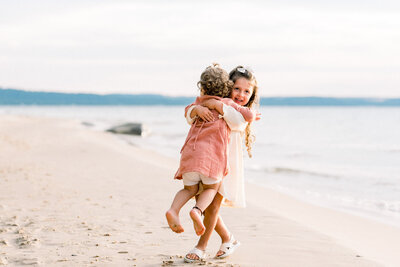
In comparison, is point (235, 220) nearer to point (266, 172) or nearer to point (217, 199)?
point (217, 199)

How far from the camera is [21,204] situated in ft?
22.5

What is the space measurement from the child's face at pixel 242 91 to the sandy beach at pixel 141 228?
1.42 m

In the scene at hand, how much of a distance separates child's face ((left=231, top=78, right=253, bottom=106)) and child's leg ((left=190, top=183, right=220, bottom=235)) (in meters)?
0.75

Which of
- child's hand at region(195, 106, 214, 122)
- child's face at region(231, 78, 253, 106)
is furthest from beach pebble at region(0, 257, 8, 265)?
child's face at region(231, 78, 253, 106)

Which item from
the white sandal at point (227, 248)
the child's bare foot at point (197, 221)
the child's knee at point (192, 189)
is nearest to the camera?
the child's bare foot at point (197, 221)

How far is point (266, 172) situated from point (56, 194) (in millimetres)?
6908

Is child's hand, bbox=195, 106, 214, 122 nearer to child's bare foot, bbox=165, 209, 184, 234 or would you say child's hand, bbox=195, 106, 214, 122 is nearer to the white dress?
the white dress

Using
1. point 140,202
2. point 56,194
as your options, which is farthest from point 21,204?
point 140,202

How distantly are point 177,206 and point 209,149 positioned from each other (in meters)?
0.52

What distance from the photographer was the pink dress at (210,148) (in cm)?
403

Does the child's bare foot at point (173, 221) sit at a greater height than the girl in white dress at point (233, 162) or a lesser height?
lesser

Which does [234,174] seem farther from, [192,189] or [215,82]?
[215,82]

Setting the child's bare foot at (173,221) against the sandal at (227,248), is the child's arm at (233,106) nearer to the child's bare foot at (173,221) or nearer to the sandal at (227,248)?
the child's bare foot at (173,221)

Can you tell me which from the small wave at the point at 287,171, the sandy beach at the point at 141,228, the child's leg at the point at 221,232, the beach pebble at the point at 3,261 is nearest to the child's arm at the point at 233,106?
the child's leg at the point at 221,232
